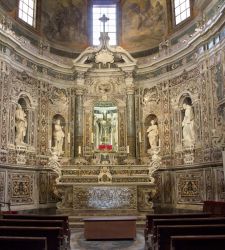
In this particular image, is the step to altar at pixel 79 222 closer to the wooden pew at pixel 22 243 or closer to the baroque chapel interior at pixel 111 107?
the baroque chapel interior at pixel 111 107

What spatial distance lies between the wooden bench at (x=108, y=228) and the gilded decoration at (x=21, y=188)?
6518 mm

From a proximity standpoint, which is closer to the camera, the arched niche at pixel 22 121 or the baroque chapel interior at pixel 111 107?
the baroque chapel interior at pixel 111 107

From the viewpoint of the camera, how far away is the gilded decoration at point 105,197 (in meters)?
13.7

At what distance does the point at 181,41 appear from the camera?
56.1ft

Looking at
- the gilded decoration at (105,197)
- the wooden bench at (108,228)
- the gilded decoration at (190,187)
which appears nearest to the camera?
the wooden bench at (108,228)

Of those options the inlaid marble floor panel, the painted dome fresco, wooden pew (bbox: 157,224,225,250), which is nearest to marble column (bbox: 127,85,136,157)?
the painted dome fresco

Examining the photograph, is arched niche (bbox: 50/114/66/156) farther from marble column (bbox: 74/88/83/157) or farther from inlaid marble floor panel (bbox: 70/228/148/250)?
inlaid marble floor panel (bbox: 70/228/148/250)

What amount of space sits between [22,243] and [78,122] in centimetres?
1306

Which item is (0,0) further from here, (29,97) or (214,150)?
(214,150)

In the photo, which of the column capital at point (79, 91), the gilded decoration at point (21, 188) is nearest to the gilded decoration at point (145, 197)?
the gilded decoration at point (21, 188)

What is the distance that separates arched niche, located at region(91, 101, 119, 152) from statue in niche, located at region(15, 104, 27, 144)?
12.5 ft

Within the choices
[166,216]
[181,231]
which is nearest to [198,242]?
[181,231]

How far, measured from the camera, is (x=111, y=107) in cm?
1891

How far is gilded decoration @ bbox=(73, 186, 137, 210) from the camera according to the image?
1371 cm
